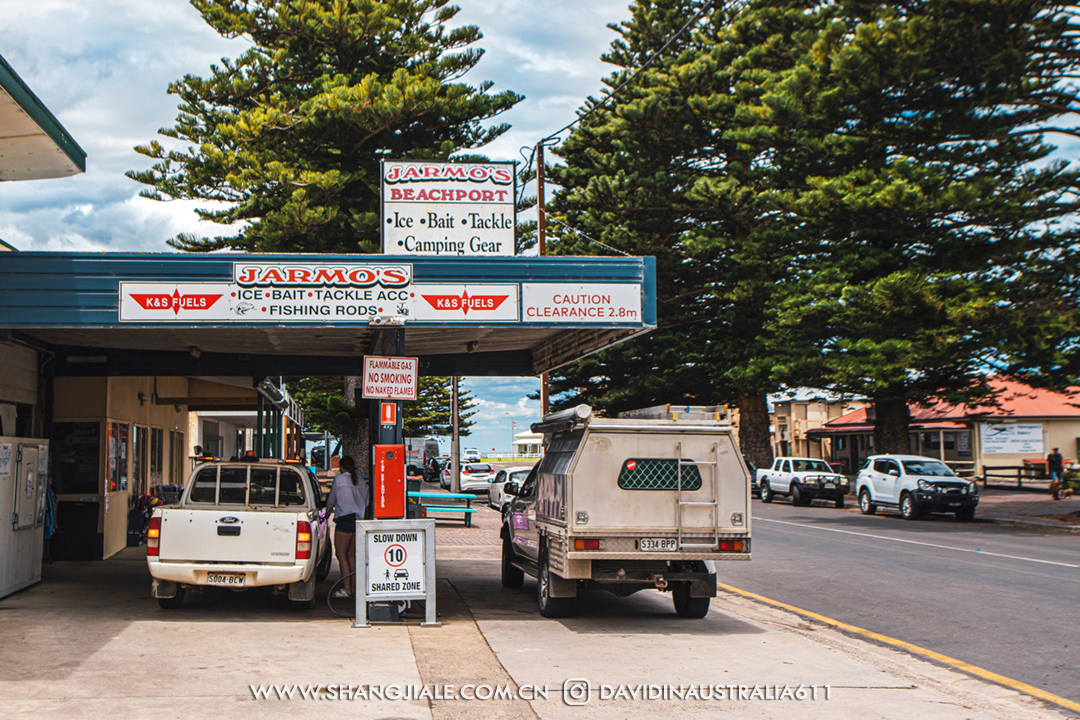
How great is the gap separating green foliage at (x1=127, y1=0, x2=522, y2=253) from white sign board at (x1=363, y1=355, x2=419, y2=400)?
62.8ft

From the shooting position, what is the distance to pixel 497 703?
23.7ft

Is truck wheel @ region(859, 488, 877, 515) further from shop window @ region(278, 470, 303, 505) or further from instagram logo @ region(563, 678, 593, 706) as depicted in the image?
instagram logo @ region(563, 678, 593, 706)

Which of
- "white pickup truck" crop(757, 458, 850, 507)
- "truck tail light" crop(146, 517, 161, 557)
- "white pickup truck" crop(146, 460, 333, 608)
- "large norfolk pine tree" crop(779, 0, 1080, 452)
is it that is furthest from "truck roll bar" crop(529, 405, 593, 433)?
"white pickup truck" crop(757, 458, 850, 507)

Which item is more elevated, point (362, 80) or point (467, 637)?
point (362, 80)

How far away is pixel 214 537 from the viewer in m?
10.9

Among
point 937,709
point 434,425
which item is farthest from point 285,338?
point 434,425

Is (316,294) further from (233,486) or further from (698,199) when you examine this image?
(698,199)

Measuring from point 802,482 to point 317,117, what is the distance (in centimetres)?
2038

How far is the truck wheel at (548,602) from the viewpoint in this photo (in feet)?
36.3

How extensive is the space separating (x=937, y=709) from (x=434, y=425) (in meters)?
→ 70.0

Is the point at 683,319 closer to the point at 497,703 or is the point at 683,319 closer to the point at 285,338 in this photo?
the point at 285,338

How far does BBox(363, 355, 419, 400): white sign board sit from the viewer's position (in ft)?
35.9

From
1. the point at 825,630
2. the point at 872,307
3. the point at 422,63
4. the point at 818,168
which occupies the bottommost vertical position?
the point at 825,630

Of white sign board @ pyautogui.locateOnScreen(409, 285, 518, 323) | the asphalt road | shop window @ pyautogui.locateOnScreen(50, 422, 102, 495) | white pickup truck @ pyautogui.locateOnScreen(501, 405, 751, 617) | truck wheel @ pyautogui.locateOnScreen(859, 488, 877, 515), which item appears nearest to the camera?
the asphalt road
